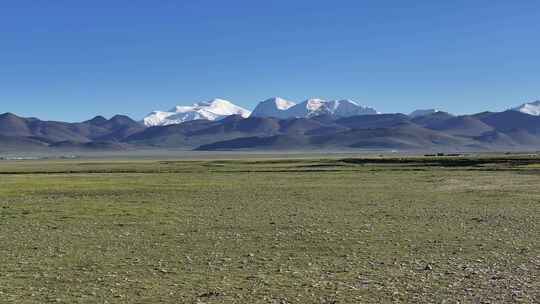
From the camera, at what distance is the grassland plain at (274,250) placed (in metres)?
14.5

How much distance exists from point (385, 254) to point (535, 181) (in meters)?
37.2

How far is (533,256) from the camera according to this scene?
60.1 feet

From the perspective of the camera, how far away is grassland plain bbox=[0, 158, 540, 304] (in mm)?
14461

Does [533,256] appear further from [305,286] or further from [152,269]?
[152,269]

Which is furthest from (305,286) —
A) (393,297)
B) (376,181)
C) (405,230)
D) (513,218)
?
(376,181)

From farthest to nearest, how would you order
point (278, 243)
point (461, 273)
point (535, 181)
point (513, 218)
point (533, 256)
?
1. point (535, 181)
2. point (513, 218)
3. point (278, 243)
4. point (533, 256)
5. point (461, 273)

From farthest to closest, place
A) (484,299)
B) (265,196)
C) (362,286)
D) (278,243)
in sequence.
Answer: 1. (265,196)
2. (278,243)
3. (362,286)
4. (484,299)

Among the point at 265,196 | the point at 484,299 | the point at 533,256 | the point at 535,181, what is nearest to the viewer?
the point at 484,299

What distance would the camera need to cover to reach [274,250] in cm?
2003

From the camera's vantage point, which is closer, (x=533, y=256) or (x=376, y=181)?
(x=533, y=256)

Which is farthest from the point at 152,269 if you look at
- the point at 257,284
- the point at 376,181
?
the point at 376,181

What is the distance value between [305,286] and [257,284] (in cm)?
113

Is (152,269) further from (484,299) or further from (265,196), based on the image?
(265,196)

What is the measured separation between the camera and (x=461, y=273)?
16.2 meters
